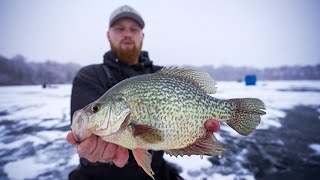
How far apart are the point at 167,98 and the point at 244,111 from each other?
69 centimetres

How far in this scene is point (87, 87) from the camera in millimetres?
3170

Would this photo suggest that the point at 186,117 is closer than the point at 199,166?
Yes

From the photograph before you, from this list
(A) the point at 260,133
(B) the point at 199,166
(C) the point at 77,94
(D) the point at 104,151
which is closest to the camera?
(D) the point at 104,151

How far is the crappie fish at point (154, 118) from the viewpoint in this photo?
6.28ft

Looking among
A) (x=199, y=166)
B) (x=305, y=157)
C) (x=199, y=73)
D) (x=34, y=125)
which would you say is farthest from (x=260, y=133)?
(x=34, y=125)

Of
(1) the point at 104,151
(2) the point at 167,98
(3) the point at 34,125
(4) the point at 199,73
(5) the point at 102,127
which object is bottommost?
(3) the point at 34,125

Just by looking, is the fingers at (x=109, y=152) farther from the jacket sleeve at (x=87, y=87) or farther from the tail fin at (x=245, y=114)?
the tail fin at (x=245, y=114)

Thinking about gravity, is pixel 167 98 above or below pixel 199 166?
above

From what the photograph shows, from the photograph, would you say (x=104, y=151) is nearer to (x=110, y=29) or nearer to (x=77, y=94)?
(x=77, y=94)

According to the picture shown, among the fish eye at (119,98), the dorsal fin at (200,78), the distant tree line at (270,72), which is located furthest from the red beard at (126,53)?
the distant tree line at (270,72)

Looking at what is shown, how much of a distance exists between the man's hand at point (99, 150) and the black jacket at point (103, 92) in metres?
0.72

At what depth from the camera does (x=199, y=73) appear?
2270 mm

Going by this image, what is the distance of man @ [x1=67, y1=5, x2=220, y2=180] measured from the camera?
10.2 ft

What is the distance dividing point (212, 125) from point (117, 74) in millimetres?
1884
